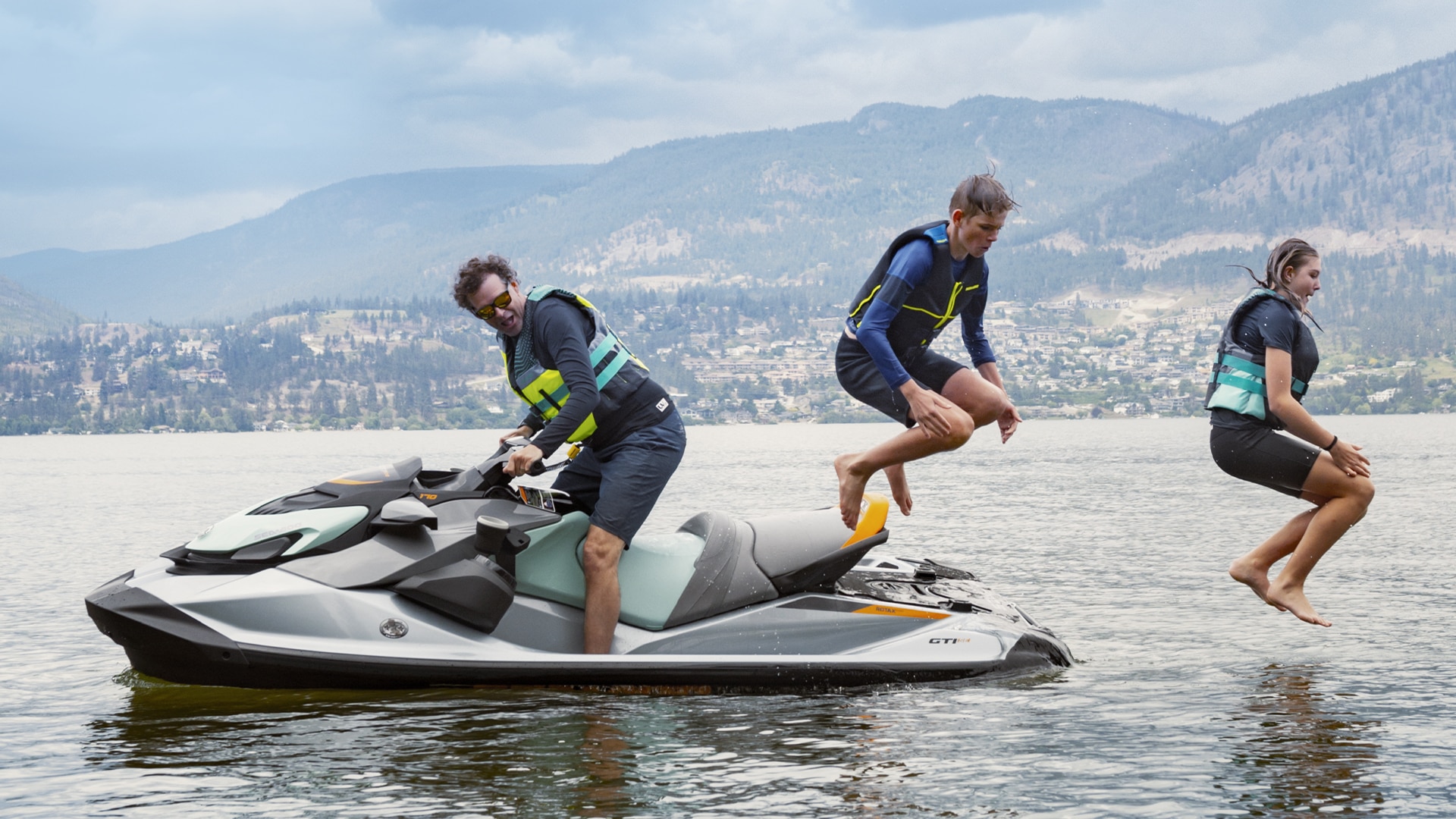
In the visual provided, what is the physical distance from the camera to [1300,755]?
6398mm

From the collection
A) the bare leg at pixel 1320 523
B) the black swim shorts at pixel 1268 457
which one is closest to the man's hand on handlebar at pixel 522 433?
the black swim shorts at pixel 1268 457

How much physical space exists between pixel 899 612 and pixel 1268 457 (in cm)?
244

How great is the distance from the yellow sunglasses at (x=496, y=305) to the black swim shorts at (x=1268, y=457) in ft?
14.0

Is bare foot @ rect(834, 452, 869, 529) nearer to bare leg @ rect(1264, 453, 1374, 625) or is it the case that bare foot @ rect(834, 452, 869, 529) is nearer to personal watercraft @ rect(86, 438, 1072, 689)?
personal watercraft @ rect(86, 438, 1072, 689)

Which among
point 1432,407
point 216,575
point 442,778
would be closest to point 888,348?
point 442,778

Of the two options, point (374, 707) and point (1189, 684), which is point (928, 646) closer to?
point (1189, 684)

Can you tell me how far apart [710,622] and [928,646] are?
137cm

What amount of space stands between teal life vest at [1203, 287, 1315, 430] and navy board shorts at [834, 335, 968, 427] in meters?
1.70

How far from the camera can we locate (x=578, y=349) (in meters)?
7.26

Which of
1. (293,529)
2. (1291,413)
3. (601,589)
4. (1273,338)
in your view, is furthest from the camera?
(1273,338)

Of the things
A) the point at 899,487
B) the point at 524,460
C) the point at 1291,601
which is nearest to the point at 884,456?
the point at 899,487

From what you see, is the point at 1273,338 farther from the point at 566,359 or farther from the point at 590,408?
the point at 566,359

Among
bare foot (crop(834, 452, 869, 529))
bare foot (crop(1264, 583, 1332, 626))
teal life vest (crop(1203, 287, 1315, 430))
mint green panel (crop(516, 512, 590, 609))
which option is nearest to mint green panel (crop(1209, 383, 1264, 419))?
teal life vest (crop(1203, 287, 1315, 430))

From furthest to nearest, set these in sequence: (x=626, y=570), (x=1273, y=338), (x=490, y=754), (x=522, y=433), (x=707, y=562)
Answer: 1. (x=522, y=433)
2. (x=1273, y=338)
3. (x=707, y=562)
4. (x=626, y=570)
5. (x=490, y=754)
